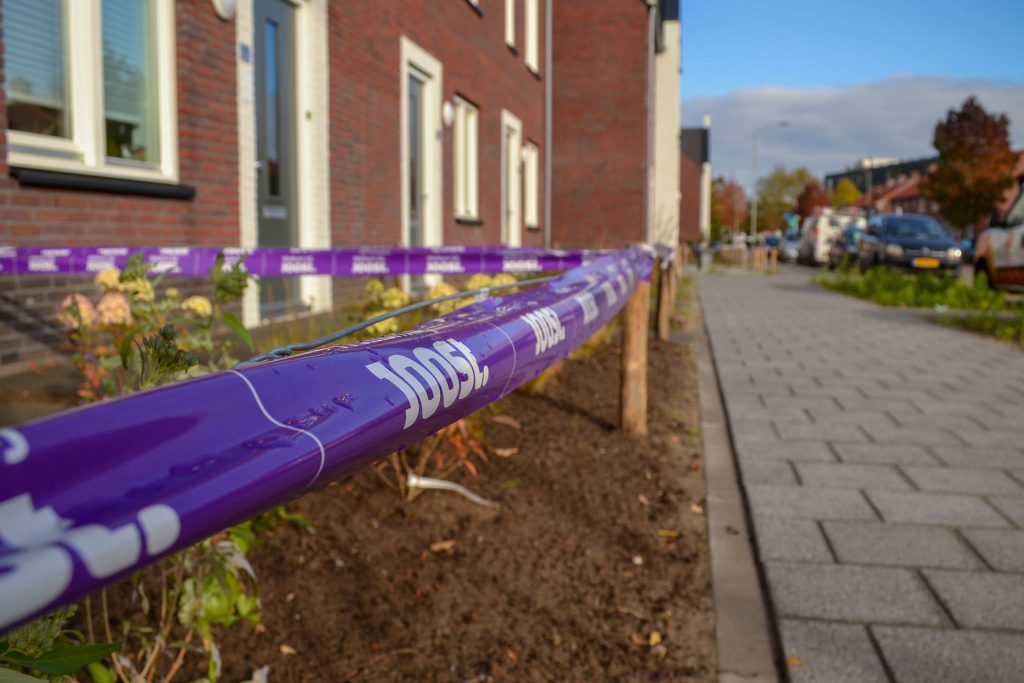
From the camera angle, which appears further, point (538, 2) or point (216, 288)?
point (538, 2)

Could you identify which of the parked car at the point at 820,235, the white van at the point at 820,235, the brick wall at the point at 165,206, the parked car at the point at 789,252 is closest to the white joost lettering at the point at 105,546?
the brick wall at the point at 165,206

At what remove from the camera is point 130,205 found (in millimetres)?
6078

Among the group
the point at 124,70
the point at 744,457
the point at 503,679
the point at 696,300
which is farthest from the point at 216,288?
the point at 696,300

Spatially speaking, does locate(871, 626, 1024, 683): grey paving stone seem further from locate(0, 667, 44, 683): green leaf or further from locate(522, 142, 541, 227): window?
locate(522, 142, 541, 227): window

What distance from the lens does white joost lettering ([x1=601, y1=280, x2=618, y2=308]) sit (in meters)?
2.87

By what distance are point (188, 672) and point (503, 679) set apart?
788 mm

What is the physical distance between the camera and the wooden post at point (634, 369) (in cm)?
491

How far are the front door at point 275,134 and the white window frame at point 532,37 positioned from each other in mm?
10993

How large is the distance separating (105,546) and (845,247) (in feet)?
105

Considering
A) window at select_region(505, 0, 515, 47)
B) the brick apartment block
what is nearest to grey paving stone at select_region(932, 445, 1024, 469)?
the brick apartment block

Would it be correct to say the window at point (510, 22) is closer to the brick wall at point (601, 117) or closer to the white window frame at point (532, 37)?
the white window frame at point (532, 37)

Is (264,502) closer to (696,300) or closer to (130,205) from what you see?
(130,205)

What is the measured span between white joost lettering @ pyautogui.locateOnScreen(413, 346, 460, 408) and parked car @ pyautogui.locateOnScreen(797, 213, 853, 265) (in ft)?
131

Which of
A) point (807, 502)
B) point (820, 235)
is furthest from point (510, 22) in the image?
point (820, 235)
